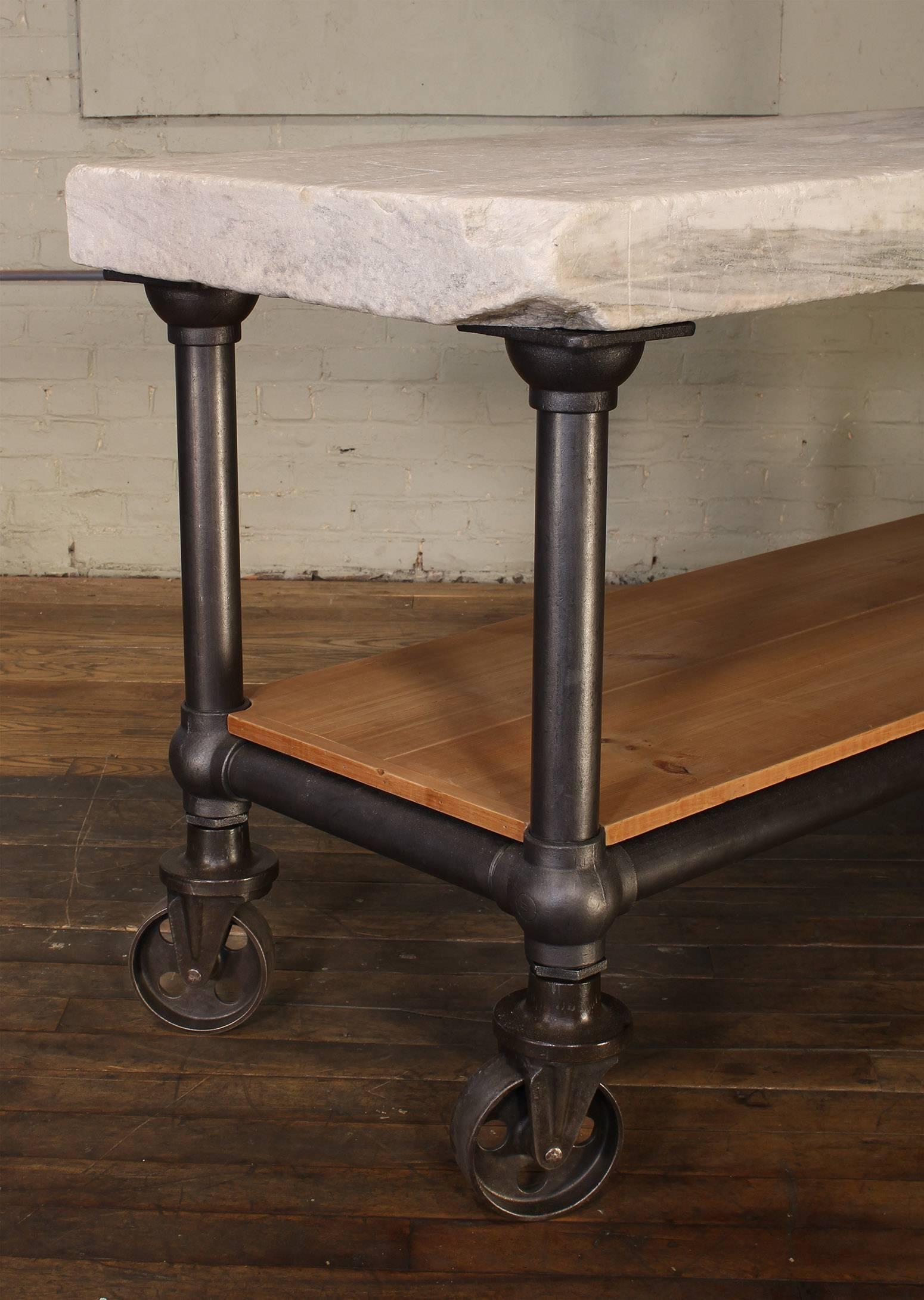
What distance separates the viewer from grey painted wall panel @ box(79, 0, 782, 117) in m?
2.74

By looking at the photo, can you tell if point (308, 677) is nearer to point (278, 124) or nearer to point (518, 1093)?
point (518, 1093)

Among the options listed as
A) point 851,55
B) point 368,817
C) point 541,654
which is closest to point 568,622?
point 541,654

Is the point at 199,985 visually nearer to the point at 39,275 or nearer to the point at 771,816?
the point at 771,816

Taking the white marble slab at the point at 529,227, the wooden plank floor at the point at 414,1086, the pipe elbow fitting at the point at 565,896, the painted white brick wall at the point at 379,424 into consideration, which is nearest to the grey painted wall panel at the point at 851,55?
the painted white brick wall at the point at 379,424

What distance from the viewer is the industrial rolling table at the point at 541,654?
94 centimetres

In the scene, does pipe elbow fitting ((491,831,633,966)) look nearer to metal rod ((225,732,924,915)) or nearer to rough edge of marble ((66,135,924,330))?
metal rod ((225,732,924,915))

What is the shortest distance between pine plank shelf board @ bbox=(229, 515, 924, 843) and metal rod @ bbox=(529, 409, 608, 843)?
0.05 meters

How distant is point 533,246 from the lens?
2.86ft

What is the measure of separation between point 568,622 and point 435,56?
81.0 inches

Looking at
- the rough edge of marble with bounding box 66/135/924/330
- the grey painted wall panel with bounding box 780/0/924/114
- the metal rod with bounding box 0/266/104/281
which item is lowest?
the rough edge of marble with bounding box 66/135/924/330

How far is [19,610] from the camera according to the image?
2.78m

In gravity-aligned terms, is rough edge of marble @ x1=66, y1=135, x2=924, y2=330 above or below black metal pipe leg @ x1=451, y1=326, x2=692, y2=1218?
above

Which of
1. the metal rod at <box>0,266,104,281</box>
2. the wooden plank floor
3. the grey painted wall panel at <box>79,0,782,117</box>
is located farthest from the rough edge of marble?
the grey painted wall panel at <box>79,0,782,117</box>

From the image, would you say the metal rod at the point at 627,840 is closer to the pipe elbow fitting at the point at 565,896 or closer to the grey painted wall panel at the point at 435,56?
the pipe elbow fitting at the point at 565,896
